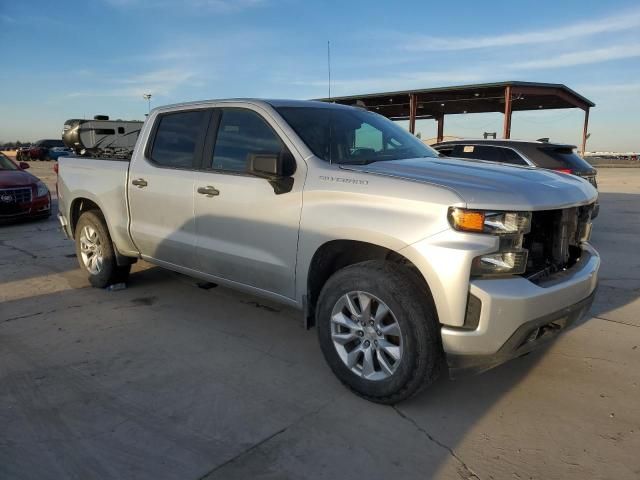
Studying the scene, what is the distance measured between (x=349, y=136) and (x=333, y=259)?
3.57ft

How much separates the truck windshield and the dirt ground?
155cm

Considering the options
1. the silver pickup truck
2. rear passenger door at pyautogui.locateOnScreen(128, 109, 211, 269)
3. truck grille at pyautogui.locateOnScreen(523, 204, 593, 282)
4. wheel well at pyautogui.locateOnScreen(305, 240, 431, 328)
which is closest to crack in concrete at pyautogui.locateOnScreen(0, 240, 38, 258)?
rear passenger door at pyautogui.locateOnScreen(128, 109, 211, 269)

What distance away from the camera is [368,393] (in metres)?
3.13

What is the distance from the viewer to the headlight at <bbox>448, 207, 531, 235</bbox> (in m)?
2.70

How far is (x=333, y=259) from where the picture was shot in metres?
3.46

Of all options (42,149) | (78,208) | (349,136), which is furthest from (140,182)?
(42,149)

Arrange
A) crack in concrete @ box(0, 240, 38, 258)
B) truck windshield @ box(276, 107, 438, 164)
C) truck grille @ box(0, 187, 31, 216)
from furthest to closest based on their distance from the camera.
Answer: truck grille @ box(0, 187, 31, 216) → crack in concrete @ box(0, 240, 38, 258) → truck windshield @ box(276, 107, 438, 164)

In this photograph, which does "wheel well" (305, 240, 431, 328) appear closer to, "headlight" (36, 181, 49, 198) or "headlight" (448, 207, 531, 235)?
"headlight" (448, 207, 531, 235)

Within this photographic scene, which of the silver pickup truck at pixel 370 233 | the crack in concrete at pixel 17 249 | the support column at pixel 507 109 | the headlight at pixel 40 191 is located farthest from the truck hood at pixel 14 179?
the support column at pixel 507 109

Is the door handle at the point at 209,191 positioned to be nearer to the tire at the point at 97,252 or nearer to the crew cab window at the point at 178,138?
the crew cab window at the point at 178,138

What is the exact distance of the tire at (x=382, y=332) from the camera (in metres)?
2.86

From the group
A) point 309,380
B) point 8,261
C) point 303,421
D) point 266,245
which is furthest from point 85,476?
point 8,261

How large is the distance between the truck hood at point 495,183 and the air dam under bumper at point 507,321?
1.44 ft

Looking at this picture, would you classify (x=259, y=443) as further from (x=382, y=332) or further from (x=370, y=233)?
(x=370, y=233)
